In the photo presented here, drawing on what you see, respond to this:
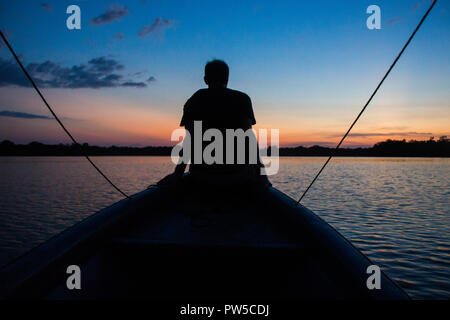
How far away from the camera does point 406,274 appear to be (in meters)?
5.07

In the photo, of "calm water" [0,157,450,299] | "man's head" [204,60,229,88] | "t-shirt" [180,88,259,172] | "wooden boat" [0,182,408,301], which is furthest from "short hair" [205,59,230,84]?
"calm water" [0,157,450,299]

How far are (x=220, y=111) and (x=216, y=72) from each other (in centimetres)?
49

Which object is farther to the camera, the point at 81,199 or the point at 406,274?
the point at 81,199

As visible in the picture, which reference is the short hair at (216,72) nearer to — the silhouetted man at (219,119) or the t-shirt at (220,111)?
the silhouetted man at (219,119)

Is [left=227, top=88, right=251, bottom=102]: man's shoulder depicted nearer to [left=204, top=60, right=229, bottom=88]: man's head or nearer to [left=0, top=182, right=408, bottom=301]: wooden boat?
[left=204, top=60, right=229, bottom=88]: man's head

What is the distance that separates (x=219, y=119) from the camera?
3074 mm

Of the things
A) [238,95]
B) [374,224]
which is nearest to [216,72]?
[238,95]

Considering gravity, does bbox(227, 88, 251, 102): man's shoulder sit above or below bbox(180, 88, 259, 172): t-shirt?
above

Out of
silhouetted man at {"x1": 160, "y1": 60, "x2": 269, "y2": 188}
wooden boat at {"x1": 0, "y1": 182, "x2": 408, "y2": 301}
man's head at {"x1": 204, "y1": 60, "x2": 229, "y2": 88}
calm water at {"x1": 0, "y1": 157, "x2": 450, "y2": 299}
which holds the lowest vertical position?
calm water at {"x1": 0, "y1": 157, "x2": 450, "y2": 299}

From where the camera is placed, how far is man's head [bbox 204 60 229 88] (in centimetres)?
324
